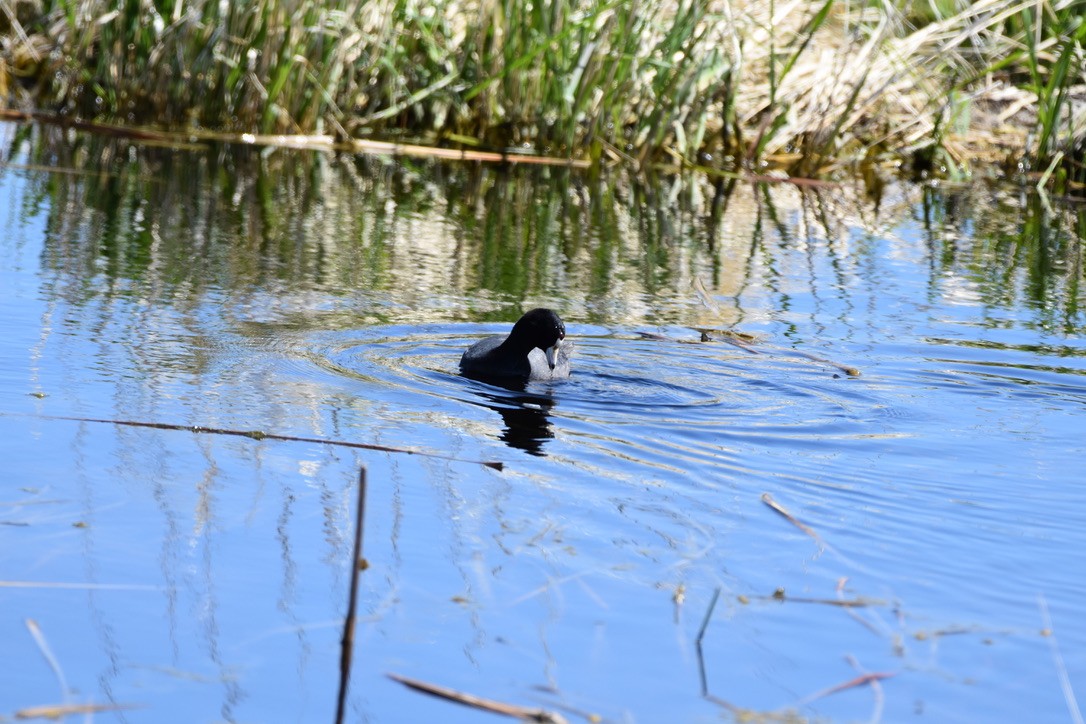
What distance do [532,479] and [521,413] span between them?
905 millimetres

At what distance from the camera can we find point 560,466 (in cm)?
388

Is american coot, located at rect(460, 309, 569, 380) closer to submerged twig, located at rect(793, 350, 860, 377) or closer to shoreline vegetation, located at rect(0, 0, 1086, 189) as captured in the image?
submerged twig, located at rect(793, 350, 860, 377)

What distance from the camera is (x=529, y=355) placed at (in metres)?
5.11

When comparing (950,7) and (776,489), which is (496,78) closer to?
(950,7)

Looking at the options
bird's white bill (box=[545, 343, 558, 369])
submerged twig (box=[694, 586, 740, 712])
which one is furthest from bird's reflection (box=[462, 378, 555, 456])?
submerged twig (box=[694, 586, 740, 712])

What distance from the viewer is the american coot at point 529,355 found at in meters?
5.11

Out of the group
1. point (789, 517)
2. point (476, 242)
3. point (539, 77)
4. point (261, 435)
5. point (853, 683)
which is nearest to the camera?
point (853, 683)

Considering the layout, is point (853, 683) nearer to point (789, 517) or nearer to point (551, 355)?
point (789, 517)

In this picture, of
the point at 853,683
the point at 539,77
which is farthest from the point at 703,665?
the point at 539,77

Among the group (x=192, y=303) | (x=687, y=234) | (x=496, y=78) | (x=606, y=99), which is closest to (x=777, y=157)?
(x=606, y=99)

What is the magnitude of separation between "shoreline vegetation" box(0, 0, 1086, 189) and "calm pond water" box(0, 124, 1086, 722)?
293 cm

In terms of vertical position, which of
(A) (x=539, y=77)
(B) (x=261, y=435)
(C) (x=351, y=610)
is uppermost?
(A) (x=539, y=77)

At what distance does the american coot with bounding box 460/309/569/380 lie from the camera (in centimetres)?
511

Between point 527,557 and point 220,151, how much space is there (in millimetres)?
7963
